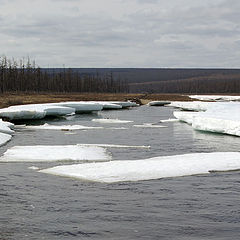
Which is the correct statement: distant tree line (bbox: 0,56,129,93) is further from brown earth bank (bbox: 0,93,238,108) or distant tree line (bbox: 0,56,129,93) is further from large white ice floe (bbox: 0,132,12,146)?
large white ice floe (bbox: 0,132,12,146)

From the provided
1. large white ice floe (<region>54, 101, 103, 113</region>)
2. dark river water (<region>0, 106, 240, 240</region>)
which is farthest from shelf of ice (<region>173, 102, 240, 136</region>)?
large white ice floe (<region>54, 101, 103, 113</region>)

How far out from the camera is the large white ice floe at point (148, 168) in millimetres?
15758

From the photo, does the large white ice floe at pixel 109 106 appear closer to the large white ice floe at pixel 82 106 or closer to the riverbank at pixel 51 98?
the large white ice floe at pixel 82 106

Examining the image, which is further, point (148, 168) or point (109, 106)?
point (109, 106)

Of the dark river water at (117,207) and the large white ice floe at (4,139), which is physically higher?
the large white ice floe at (4,139)

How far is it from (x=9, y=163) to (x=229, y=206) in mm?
9531

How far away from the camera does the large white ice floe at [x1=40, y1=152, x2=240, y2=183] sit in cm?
1576

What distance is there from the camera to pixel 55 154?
67.5 ft

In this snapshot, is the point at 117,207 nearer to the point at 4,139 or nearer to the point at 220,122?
the point at 4,139

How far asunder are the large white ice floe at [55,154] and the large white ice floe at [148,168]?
224cm

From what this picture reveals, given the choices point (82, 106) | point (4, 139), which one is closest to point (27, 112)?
point (82, 106)

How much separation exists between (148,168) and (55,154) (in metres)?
5.32

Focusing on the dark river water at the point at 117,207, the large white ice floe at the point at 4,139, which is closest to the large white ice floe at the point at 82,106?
the large white ice floe at the point at 4,139

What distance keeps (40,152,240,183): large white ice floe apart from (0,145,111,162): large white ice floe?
2243 millimetres
